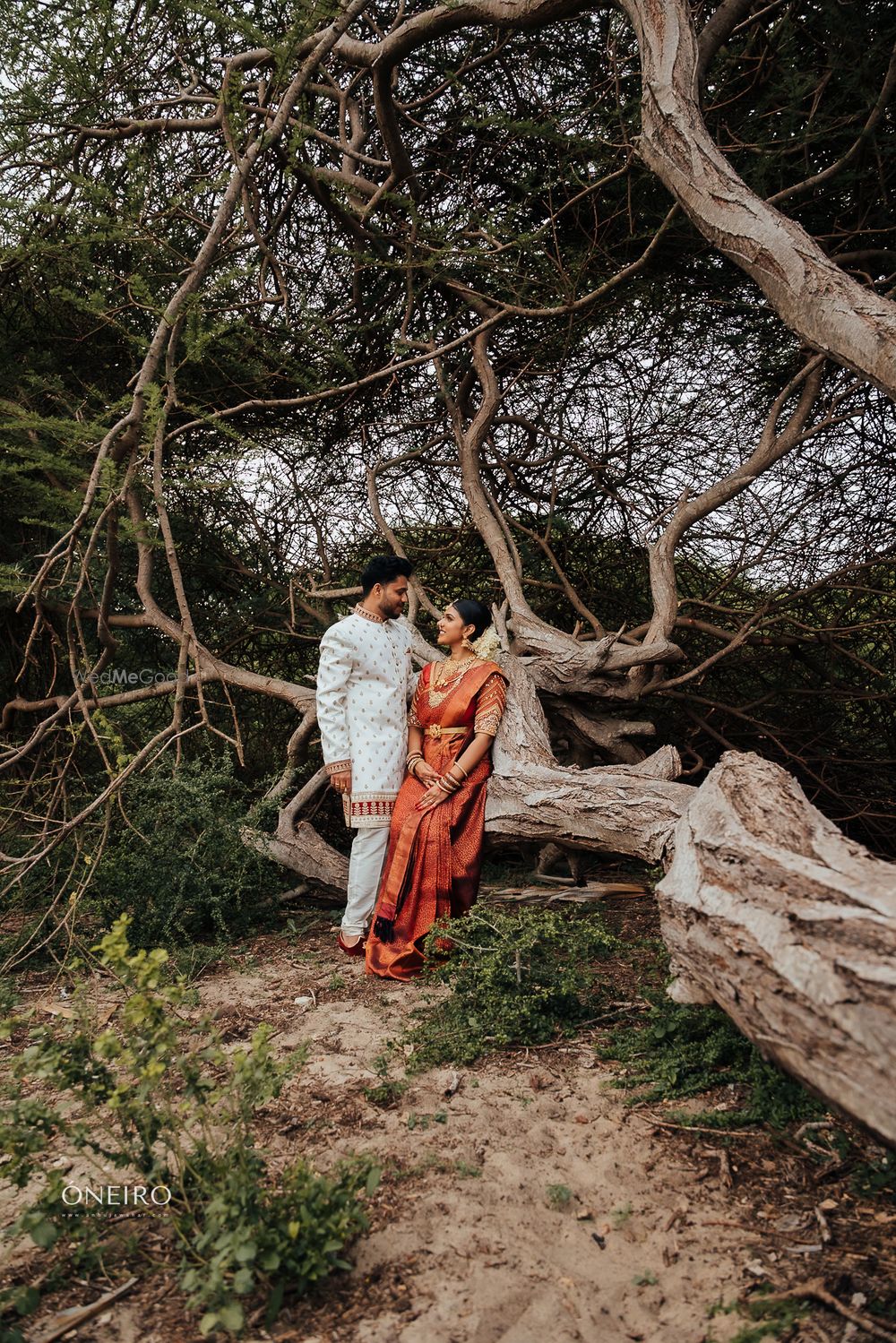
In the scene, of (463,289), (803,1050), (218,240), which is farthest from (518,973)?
(463,289)

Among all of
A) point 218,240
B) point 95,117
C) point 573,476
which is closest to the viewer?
point 218,240

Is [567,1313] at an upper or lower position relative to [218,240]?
lower

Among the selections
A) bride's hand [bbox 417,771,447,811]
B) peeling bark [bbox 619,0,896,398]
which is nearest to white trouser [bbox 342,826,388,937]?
bride's hand [bbox 417,771,447,811]

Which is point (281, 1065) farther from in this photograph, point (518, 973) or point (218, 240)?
point (218, 240)

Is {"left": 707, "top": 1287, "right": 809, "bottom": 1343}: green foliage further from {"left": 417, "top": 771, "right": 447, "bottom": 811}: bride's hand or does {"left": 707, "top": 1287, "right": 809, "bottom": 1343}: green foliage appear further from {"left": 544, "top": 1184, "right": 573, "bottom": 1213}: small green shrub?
{"left": 417, "top": 771, "right": 447, "bottom": 811}: bride's hand

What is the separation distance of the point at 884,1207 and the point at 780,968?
694mm

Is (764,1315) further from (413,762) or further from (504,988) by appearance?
(413,762)

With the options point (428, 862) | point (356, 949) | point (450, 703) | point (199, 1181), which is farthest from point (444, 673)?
point (199, 1181)

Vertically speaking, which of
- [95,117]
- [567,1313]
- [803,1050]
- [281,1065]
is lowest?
[567,1313]

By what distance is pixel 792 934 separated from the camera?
6.33 ft

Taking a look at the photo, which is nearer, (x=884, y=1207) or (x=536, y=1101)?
(x=884, y=1207)

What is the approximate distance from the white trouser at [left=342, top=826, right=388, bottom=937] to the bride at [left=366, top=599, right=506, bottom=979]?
0.06m

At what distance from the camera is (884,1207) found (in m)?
2.14

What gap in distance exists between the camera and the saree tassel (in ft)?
13.4
